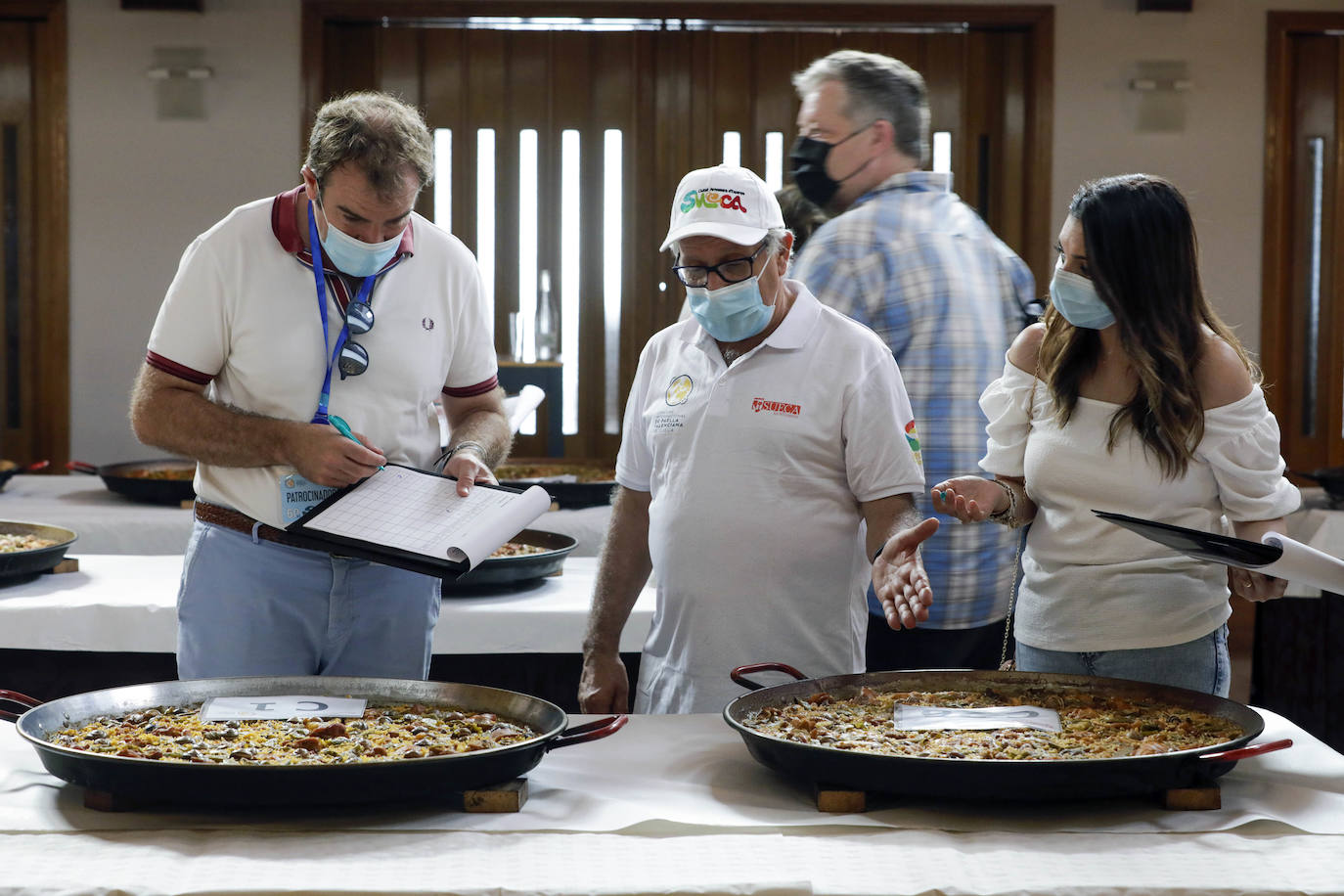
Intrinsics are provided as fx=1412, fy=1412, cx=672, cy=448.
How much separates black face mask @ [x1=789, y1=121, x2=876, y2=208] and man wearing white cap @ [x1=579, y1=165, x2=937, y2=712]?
63 centimetres

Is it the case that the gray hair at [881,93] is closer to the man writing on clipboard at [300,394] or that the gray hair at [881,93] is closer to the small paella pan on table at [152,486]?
the man writing on clipboard at [300,394]

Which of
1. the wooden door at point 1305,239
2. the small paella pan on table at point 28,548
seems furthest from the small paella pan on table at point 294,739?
the wooden door at point 1305,239

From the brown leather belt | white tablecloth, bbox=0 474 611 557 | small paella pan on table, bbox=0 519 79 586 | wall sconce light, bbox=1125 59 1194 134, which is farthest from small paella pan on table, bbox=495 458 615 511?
wall sconce light, bbox=1125 59 1194 134

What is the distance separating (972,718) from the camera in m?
1.57

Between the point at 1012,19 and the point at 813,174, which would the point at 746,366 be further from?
the point at 1012,19

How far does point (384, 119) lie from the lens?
6.47 feet

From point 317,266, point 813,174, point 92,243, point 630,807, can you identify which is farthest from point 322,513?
point 92,243

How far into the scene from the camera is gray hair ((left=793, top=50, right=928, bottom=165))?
2592 millimetres

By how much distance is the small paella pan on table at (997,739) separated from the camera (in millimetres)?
1348

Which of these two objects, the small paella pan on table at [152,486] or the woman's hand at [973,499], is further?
the small paella pan on table at [152,486]

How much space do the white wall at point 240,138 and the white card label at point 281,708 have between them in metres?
4.50

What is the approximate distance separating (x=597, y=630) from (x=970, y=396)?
2.55 ft

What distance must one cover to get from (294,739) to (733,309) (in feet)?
2.82

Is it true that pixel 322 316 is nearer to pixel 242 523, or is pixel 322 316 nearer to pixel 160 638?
pixel 242 523
